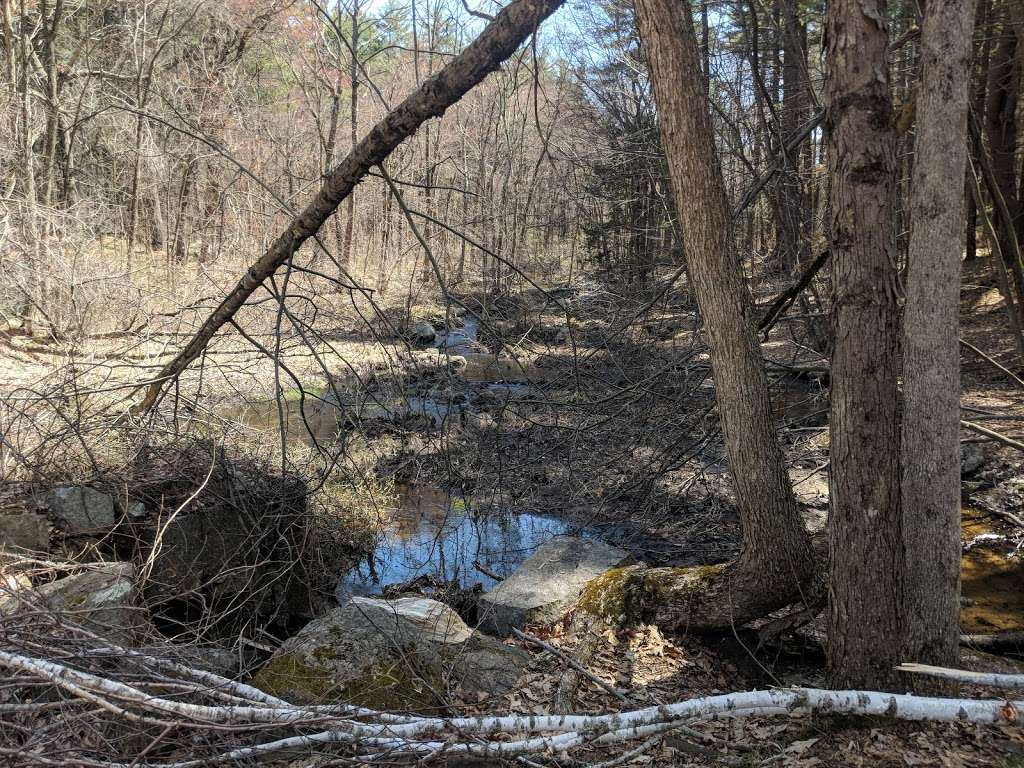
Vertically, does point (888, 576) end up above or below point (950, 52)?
below

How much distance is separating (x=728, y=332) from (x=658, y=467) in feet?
12.0

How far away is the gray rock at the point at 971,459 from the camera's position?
31.2 feet

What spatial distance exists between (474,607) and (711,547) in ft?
9.16

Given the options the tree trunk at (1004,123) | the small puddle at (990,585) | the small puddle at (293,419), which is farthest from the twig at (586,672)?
the tree trunk at (1004,123)

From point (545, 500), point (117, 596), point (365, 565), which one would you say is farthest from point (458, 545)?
point (117, 596)

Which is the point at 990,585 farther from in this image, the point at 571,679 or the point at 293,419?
the point at 293,419

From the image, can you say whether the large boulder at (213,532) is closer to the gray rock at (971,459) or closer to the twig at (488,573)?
the twig at (488,573)

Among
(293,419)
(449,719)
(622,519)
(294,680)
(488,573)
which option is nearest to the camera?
(449,719)

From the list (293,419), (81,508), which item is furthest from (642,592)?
(293,419)

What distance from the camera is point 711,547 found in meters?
8.50

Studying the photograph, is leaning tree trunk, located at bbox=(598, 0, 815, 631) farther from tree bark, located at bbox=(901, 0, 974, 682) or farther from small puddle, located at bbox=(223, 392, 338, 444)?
small puddle, located at bbox=(223, 392, 338, 444)

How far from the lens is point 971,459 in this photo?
9586 millimetres

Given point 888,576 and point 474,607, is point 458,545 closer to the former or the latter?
point 474,607

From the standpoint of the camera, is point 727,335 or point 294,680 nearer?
point 294,680
